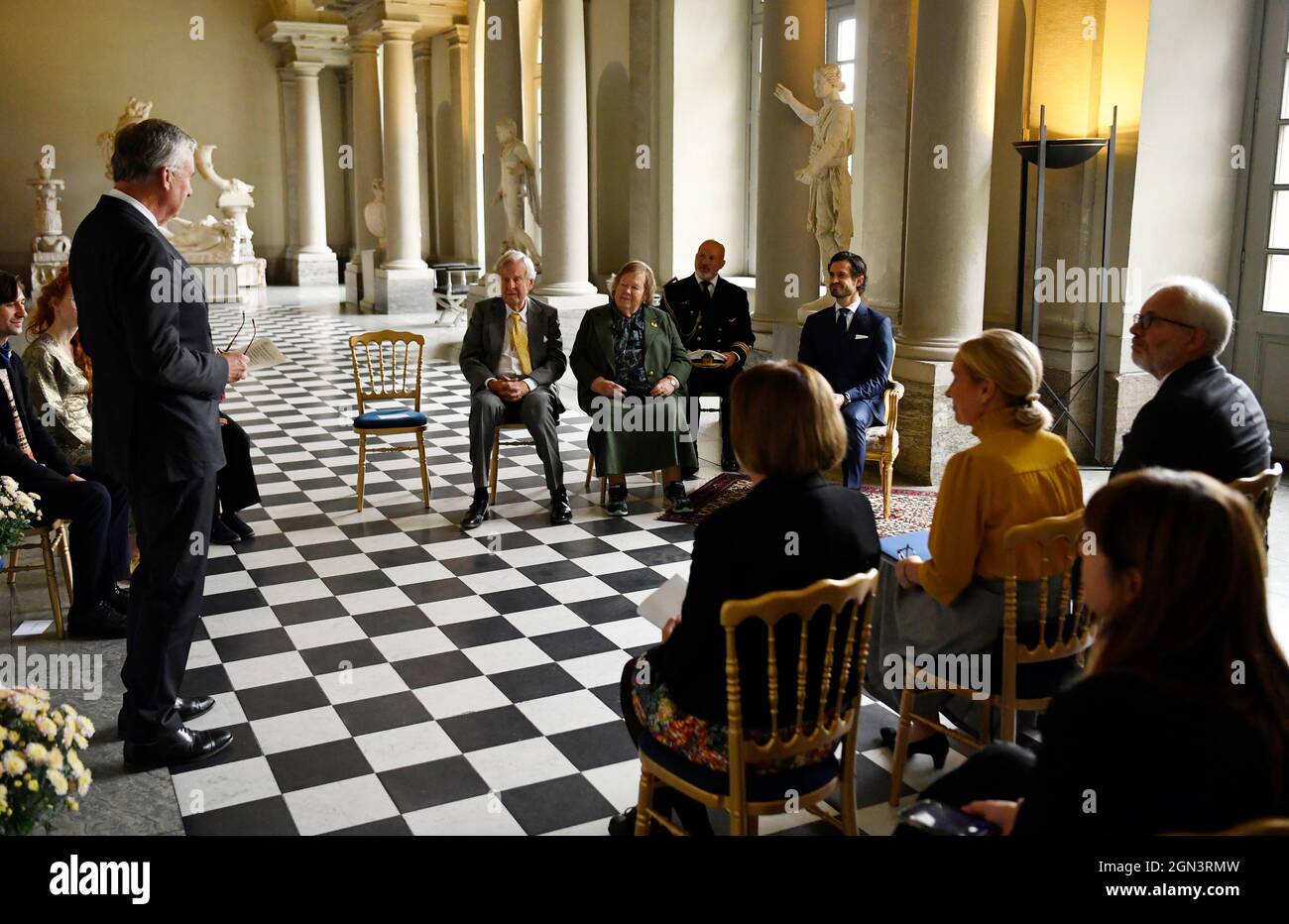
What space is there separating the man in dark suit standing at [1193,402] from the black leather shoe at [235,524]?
4.54 m

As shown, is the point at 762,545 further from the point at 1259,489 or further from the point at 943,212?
the point at 943,212

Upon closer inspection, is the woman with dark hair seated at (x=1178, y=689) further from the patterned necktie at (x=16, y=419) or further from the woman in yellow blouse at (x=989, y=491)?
the patterned necktie at (x=16, y=419)

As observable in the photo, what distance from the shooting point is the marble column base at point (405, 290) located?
17734 millimetres

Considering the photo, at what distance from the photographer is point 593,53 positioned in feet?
47.0

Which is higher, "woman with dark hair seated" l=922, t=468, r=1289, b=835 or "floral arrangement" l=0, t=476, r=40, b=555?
"woman with dark hair seated" l=922, t=468, r=1289, b=835

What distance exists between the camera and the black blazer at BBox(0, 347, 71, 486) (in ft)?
15.7

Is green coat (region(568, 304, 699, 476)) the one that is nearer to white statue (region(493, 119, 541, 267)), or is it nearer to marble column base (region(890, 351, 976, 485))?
marble column base (region(890, 351, 976, 485))

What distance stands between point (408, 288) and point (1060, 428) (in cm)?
1209

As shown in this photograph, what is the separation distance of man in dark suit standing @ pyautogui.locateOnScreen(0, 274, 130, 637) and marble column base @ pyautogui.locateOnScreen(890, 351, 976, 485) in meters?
4.70

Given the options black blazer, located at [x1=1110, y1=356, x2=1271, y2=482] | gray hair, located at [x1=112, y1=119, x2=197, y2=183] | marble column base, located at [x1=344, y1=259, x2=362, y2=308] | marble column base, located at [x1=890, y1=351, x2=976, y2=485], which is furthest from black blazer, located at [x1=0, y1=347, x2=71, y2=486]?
marble column base, located at [x1=344, y1=259, x2=362, y2=308]

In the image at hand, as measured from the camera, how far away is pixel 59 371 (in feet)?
17.8

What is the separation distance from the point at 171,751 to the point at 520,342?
3674mm

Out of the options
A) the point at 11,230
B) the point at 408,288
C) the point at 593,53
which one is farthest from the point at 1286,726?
the point at 11,230

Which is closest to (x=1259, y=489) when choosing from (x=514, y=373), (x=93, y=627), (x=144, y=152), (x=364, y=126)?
(x=144, y=152)
